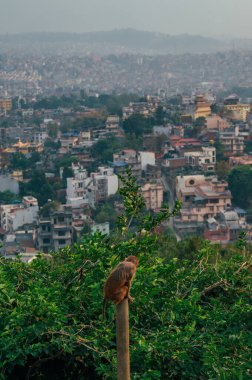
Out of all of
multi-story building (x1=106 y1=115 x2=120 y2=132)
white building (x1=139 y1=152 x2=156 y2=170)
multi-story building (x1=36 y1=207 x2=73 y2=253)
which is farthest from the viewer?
multi-story building (x1=106 y1=115 x2=120 y2=132)

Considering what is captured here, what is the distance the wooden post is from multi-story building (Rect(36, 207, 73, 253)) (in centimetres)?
1224

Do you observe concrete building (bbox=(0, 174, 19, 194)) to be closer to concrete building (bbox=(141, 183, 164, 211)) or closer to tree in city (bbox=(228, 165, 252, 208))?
concrete building (bbox=(141, 183, 164, 211))

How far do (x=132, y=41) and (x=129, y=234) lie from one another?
14467 centimetres

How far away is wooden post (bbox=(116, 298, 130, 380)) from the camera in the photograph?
222 cm

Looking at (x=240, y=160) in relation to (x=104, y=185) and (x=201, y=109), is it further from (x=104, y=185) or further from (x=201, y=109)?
(x=201, y=109)

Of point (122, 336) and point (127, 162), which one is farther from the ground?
point (122, 336)

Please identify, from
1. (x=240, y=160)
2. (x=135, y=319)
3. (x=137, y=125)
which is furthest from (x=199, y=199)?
(x=135, y=319)

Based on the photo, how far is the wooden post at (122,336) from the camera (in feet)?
7.27

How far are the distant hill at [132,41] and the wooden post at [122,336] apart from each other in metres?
132

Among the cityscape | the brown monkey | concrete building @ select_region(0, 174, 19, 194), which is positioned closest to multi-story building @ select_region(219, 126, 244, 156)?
the cityscape

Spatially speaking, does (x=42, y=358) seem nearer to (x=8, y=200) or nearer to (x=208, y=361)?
(x=208, y=361)

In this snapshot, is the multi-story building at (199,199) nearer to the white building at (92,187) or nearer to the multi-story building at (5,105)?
the white building at (92,187)

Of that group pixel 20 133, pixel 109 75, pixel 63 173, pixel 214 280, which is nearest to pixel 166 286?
pixel 214 280

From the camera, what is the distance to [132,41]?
147 m
